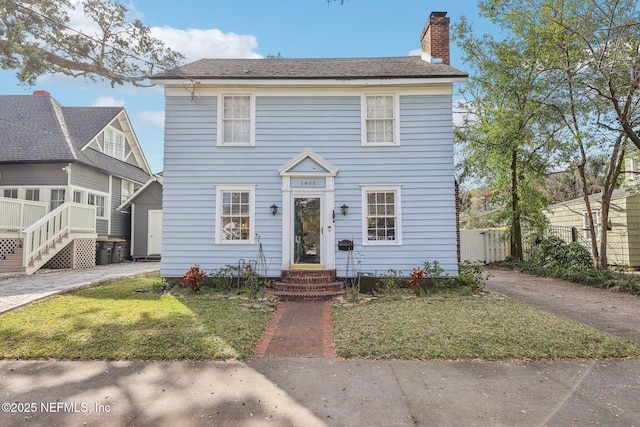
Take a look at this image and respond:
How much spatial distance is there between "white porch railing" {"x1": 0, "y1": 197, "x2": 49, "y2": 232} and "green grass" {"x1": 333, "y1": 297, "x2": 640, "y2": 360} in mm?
12576

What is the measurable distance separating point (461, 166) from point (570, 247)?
5.51m

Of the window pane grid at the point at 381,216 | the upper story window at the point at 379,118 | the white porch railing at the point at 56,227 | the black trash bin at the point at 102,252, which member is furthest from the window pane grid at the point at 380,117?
the black trash bin at the point at 102,252

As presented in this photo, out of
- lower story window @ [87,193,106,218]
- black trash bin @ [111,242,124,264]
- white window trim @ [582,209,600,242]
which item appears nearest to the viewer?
white window trim @ [582,209,600,242]

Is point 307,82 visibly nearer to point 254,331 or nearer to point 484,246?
point 254,331

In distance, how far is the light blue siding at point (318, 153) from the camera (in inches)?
362

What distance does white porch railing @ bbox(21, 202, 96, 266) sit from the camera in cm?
1131

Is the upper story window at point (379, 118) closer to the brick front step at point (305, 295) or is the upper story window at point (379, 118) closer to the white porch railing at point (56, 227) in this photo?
the brick front step at point (305, 295)

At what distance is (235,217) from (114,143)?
513 inches

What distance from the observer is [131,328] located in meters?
5.47

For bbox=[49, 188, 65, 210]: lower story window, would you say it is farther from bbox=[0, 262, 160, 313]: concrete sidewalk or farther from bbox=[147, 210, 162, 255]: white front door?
bbox=[147, 210, 162, 255]: white front door

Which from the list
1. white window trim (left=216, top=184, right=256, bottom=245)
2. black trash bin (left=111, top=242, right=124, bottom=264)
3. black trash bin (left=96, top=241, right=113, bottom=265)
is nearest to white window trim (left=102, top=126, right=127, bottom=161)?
black trash bin (left=111, top=242, right=124, bottom=264)

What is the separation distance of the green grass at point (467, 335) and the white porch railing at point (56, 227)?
11.1 meters

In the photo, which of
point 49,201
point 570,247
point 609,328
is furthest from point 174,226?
point 570,247

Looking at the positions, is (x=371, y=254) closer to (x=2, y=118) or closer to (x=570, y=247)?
(x=570, y=247)
